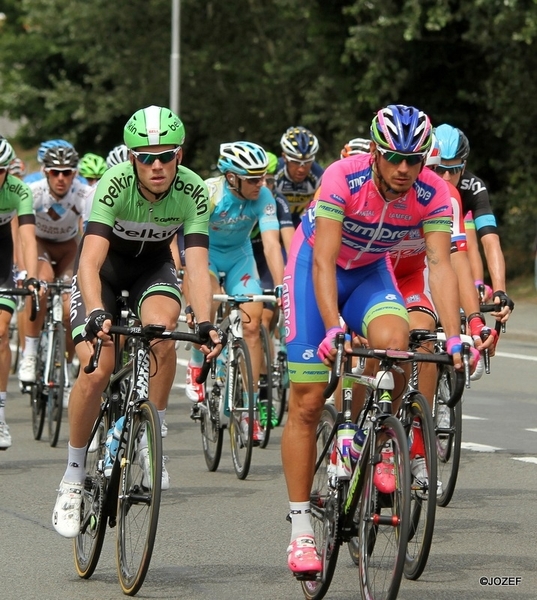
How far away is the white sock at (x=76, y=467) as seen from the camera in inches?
258

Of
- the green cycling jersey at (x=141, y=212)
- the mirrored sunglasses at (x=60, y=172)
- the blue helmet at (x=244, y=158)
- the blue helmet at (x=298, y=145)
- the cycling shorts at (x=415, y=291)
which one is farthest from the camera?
the blue helmet at (x=298, y=145)

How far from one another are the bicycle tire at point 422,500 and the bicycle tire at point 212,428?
3363 mm

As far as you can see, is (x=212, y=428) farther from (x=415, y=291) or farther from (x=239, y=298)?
(x=415, y=291)

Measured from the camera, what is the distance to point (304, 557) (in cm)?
579

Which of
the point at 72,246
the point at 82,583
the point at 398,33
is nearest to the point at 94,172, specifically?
the point at 72,246

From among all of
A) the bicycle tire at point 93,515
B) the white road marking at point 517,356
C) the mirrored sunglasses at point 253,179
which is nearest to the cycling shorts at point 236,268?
the mirrored sunglasses at point 253,179

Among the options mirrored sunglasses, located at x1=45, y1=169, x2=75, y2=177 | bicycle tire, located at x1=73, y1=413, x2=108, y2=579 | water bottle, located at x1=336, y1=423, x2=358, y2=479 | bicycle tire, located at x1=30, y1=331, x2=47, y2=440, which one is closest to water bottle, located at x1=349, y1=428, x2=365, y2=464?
water bottle, located at x1=336, y1=423, x2=358, y2=479

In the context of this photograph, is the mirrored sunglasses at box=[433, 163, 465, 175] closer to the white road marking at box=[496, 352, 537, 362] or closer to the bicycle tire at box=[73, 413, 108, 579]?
the bicycle tire at box=[73, 413, 108, 579]

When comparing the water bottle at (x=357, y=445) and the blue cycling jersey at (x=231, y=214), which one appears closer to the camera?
the water bottle at (x=357, y=445)

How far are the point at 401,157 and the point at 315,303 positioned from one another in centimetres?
73

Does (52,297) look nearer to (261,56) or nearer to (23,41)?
(261,56)

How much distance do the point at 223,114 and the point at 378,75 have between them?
11.8 meters

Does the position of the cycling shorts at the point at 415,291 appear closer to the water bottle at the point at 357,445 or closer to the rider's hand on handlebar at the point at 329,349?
the water bottle at the point at 357,445

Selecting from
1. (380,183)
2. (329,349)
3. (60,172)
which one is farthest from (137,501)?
(60,172)
